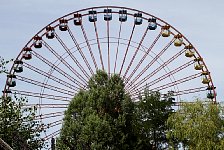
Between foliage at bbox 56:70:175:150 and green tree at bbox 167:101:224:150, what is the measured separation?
231 centimetres

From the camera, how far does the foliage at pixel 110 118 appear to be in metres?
32.7

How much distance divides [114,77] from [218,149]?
8.21 metres

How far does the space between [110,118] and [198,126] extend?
525cm

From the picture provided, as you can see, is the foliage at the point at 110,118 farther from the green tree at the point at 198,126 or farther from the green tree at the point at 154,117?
the green tree at the point at 198,126

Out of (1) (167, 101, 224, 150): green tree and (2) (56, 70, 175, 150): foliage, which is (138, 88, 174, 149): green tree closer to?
(2) (56, 70, 175, 150): foliage

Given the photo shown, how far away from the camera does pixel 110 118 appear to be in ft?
110

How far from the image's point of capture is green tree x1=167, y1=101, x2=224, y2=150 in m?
30.5

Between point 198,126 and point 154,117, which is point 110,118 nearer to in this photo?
point 154,117

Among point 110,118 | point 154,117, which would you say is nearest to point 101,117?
point 110,118

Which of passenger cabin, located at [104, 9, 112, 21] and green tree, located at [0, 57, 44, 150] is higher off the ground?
passenger cabin, located at [104, 9, 112, 21]

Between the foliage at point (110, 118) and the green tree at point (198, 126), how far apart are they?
7.59ft

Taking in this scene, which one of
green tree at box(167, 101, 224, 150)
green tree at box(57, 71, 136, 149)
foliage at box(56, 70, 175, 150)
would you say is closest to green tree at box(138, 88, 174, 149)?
foliage at box(56, 70, 175, 150)

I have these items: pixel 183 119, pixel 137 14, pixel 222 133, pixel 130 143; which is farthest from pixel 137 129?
pixel 137 14

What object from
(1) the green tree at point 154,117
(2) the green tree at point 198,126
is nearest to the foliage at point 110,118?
(1) the green tree at point 154,117
